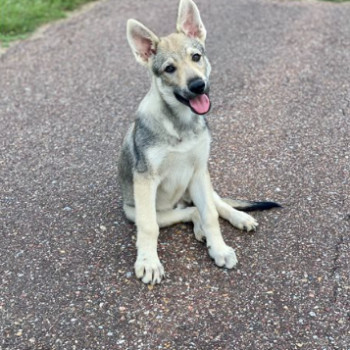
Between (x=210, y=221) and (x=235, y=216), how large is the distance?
0.38 meters

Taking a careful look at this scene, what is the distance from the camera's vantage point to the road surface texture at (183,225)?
3801 mm

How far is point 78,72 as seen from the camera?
8.01 metres

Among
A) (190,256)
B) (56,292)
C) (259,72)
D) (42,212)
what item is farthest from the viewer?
(259,72)

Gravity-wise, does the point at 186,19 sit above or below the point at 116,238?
above

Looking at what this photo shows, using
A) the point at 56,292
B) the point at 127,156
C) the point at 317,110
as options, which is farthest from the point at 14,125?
the point at 317,110

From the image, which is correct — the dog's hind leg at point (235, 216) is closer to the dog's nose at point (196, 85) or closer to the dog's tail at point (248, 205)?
the dog's tail at point (248, 205)

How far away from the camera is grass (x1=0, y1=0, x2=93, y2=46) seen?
921cm

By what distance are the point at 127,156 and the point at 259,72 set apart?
3.68 metres

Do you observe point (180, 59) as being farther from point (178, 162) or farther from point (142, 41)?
point (178, 162)

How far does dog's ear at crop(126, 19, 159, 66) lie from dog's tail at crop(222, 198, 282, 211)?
1.43 meters

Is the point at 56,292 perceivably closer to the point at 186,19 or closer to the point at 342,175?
the point at 186,19

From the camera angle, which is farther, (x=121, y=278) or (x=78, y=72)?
(x=78, y=72)

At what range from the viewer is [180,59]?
13.2ft

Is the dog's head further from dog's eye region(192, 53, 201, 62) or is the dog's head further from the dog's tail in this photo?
the dog's tail
